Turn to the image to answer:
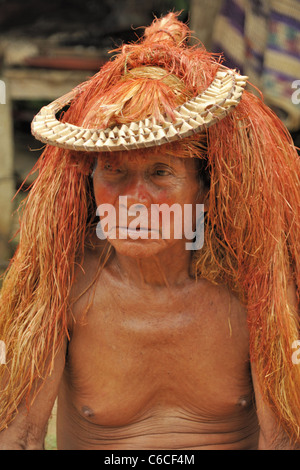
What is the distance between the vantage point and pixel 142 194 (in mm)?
Answer: 1564

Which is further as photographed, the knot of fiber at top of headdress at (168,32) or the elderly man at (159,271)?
the knot of fiber at top of headdress at (168,32)

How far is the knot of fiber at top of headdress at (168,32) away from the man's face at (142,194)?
0.36 metres

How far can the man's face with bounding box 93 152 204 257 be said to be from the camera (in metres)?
1.57

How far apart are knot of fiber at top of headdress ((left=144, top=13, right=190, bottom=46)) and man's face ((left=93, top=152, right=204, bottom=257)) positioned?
36 cm

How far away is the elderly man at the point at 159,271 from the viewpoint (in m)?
1.58

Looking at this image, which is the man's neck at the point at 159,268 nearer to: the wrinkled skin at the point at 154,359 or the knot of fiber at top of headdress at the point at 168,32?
the wrinkled skin at the point at 154,359

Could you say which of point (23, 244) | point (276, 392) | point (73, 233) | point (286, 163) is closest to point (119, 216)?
point (73, 233)

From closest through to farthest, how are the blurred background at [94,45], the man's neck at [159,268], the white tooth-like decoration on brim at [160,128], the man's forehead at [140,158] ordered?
the white tooth-like decoration on brim at [160,128] → the man's forehead at [140,158] → the man's neck at [159,268] → the blurred background at [94,45]

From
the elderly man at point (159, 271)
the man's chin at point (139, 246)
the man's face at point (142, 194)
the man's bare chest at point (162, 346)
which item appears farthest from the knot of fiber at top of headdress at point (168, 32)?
the man's bare chest at point (162, 346)

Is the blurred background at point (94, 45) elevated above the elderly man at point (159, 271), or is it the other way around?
the blurred background at point (94, 45)

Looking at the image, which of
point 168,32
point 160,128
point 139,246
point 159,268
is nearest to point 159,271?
point 159,268

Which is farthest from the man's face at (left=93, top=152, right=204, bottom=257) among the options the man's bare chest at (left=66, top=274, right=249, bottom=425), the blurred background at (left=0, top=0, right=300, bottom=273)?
the blurred background at (left=0, top=0, right=300, bottom=273)

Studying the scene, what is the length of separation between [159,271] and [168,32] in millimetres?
610

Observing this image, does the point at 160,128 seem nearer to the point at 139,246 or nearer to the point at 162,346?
the point at 139,246
